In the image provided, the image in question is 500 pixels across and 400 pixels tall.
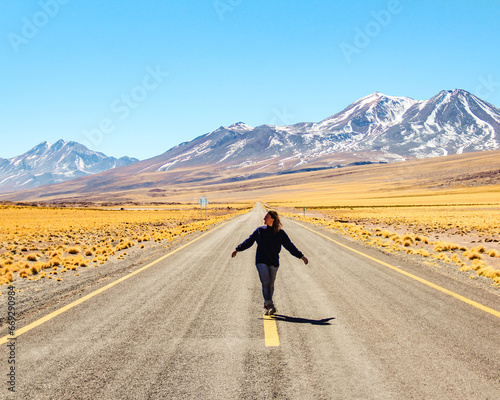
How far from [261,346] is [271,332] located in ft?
1.88

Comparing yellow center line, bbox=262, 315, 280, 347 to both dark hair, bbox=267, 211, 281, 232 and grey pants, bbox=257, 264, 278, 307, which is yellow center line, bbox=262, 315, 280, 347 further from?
dark hair, bbox=267, 211, 281, 232

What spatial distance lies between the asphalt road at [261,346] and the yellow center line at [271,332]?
2.7 inches

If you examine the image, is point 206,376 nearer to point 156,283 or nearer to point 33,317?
point 33,317

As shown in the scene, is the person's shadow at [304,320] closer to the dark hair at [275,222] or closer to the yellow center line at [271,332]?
the yellow center line at [271,332]

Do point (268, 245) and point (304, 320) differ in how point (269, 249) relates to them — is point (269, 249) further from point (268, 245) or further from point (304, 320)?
point (304, 320)

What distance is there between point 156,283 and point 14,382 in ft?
17.0

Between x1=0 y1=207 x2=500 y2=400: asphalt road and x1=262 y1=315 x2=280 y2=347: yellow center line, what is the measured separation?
0.07 metres

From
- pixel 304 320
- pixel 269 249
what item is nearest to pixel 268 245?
pixel 269 249

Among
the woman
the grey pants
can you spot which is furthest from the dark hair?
the grey pants

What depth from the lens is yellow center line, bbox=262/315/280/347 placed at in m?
5.23

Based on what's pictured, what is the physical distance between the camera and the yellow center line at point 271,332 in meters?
5.23

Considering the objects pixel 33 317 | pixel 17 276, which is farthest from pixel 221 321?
pixel 17 276

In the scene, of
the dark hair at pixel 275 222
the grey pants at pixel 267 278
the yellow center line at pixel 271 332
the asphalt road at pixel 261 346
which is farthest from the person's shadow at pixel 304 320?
the dark hair at pixel 275 222

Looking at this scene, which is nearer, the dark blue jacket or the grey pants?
the grey pants
